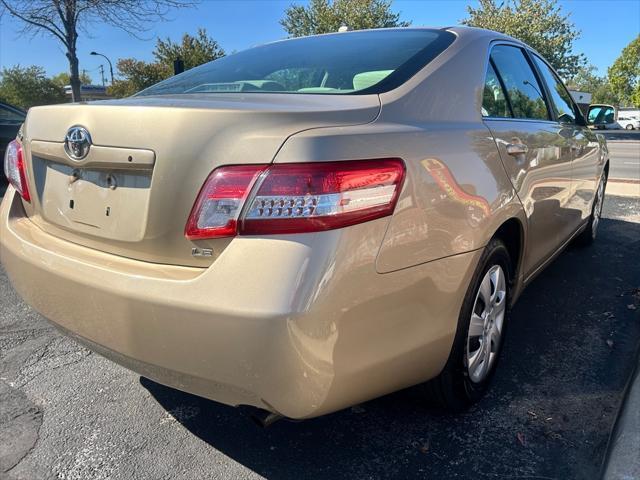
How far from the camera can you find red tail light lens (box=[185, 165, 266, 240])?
60.7 inches

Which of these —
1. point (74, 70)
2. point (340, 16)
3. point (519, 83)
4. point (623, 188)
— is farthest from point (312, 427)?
point (340, 16)

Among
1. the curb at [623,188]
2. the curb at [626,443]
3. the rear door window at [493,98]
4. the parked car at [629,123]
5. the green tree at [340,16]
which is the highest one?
the green tree at [340,16]

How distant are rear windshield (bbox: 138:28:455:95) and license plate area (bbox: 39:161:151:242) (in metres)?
0.64

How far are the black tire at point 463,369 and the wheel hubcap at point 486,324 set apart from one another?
0.04 meters

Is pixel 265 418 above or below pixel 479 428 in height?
above

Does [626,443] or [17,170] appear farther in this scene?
[17,170]

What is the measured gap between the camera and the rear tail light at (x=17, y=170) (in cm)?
227

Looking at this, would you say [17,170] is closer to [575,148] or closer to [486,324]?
[486,324]

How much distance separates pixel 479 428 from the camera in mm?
2293

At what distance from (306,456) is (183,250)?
1004 mm

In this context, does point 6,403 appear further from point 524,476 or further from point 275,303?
point 524,476

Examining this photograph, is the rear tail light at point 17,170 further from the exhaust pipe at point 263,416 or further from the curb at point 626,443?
the curb at point 626,443

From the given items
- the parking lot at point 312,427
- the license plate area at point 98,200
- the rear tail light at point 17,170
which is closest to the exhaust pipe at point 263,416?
the parking lot at point 312,427

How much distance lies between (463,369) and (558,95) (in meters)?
2.58
